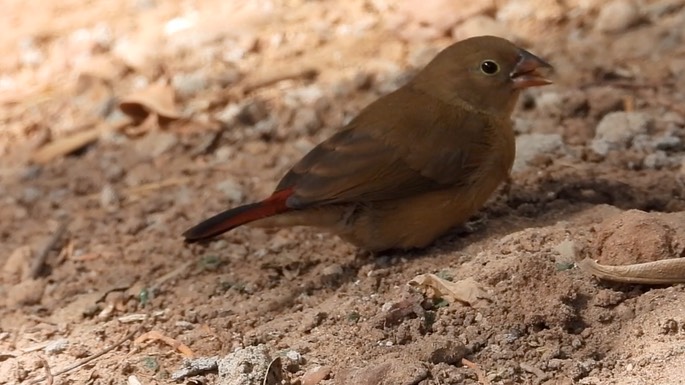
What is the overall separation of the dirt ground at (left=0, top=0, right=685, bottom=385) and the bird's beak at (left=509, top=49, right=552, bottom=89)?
45 cm

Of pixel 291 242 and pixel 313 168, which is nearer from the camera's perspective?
pixel 313 168

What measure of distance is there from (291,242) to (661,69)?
2250mm

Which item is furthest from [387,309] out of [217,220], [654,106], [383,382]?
[654,106]

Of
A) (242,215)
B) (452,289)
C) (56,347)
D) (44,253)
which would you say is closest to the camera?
(452,289)

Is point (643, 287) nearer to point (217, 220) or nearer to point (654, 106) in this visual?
point (217, 220)

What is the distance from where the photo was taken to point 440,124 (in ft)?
14.6

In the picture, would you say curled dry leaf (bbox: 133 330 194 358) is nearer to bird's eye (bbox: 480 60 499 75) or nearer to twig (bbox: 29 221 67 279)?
twig (bbox: 29 221 67 279)

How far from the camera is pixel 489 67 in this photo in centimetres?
461

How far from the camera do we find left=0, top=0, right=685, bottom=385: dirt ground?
338 cm

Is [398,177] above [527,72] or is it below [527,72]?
below

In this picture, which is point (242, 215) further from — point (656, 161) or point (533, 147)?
point (656, 161)

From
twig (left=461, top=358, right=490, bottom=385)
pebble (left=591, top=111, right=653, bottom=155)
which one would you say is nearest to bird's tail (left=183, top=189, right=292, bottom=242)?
twig (left=461, top=358, right=490, bottom=385)

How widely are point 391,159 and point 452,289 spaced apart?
883 millimetres

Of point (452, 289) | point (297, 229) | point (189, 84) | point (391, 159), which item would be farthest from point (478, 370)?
point (189, 84)
